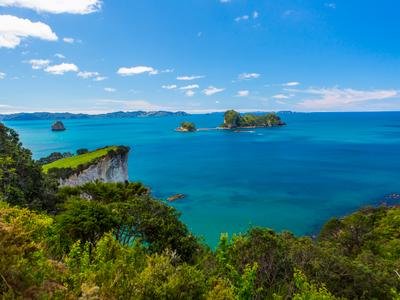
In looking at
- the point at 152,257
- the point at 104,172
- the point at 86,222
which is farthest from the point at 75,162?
the point at 152,257

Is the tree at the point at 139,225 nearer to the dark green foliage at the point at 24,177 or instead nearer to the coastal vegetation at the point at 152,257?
the coastal vegetation at the point at 152,257

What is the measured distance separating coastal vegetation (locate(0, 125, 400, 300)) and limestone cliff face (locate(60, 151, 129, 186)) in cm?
1062

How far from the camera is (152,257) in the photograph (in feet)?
37.6

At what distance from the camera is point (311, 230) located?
1474 inches

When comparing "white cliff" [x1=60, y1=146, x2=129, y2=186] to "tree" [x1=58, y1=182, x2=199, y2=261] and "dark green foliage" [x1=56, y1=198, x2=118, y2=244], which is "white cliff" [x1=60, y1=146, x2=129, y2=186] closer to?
"tree" [x1=58, y1=182, x2=199, y2=261]

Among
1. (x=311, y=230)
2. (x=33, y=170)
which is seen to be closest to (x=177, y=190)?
(x=311, y=230)

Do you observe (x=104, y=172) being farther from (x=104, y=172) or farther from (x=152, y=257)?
(x=152, y=257)

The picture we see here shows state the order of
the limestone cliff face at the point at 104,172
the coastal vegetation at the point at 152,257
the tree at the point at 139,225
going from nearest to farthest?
the coastal vegetation at the point at 152,257 < the tree at the point at 139,225 < the limestone cliff face at the point at 104,172

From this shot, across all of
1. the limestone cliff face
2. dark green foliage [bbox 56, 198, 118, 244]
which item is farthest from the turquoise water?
dark green foliage [bbox 56, 198, 118, 244]

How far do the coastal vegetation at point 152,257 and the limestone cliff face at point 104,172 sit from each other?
1062 cm

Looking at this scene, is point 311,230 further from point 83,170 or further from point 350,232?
point 83,170

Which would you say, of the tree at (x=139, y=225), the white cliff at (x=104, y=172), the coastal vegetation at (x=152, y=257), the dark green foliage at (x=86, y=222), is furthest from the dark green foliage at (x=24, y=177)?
the white cliff at (x=104, y=172)

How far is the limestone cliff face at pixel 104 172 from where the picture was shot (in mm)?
40844

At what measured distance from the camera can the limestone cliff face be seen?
134 ft
